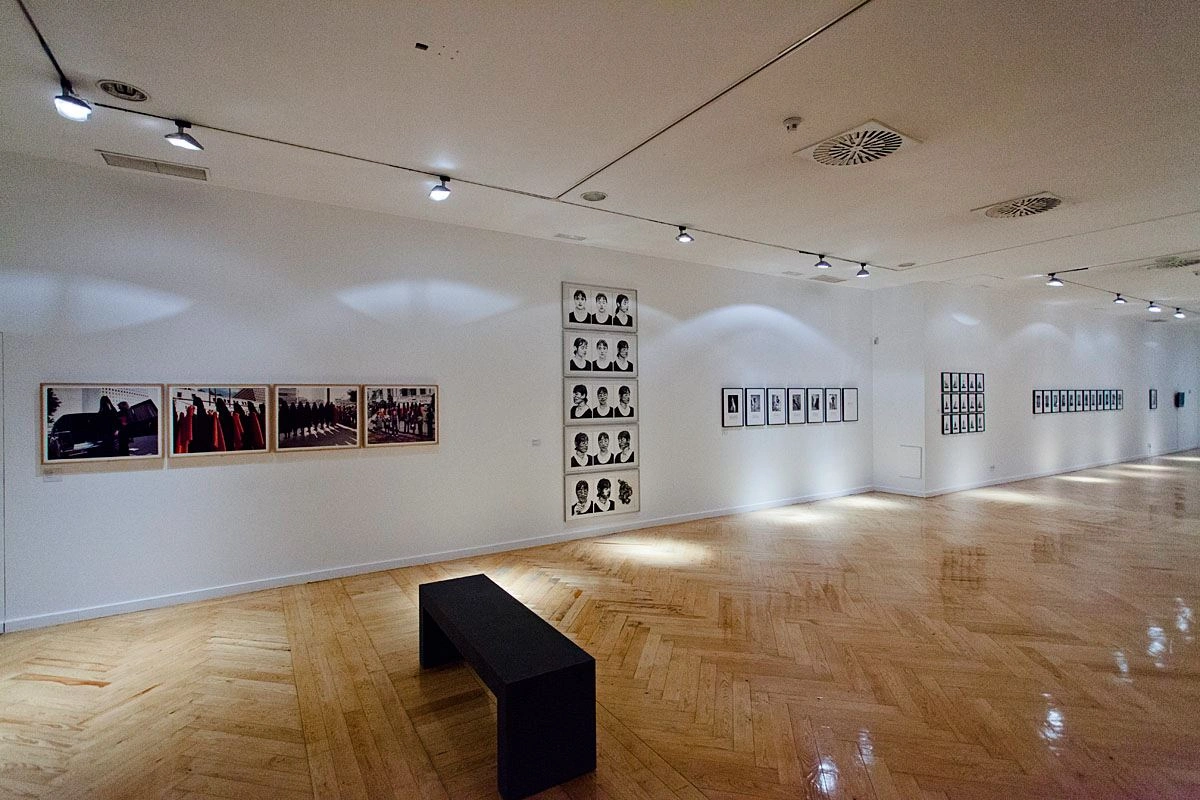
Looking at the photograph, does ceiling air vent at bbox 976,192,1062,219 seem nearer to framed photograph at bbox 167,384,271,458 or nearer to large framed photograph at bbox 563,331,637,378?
large framed photograph at bbox 563,331,637,378

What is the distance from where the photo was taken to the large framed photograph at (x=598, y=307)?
6.23 meters

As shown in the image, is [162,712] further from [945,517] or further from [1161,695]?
[945,517]

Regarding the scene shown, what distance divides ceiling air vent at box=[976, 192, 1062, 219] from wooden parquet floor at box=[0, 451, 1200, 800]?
3.29 meters

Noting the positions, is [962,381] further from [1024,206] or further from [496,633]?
[496,633]

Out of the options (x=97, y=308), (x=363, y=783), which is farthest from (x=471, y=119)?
(x=363, y=783)

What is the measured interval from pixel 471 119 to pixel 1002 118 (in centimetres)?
324

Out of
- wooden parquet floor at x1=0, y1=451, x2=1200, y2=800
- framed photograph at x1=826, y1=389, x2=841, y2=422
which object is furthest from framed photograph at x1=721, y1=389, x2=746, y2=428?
wooden parquet floor at x1=0, y1=451, x2=1200, y2=800

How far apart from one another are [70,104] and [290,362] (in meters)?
2.23

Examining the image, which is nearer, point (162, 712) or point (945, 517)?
point (162, 712)

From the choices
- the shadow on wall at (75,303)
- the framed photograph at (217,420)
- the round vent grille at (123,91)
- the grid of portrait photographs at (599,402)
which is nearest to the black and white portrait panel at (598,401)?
the grid of portrait photographs at (599,402)

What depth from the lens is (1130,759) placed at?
2.45m

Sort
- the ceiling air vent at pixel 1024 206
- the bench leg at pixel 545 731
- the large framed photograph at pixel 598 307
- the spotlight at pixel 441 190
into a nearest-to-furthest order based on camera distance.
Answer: the bench leg at pixel 545 731, the spotlight at pixel 441 190, the ceiling air vent at pixel 1024 206, the large framed photograph at pixel 598 307

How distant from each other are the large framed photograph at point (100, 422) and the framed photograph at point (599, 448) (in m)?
3.68

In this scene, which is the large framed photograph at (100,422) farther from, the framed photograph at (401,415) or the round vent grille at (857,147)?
the round vent grille at (857,147)
